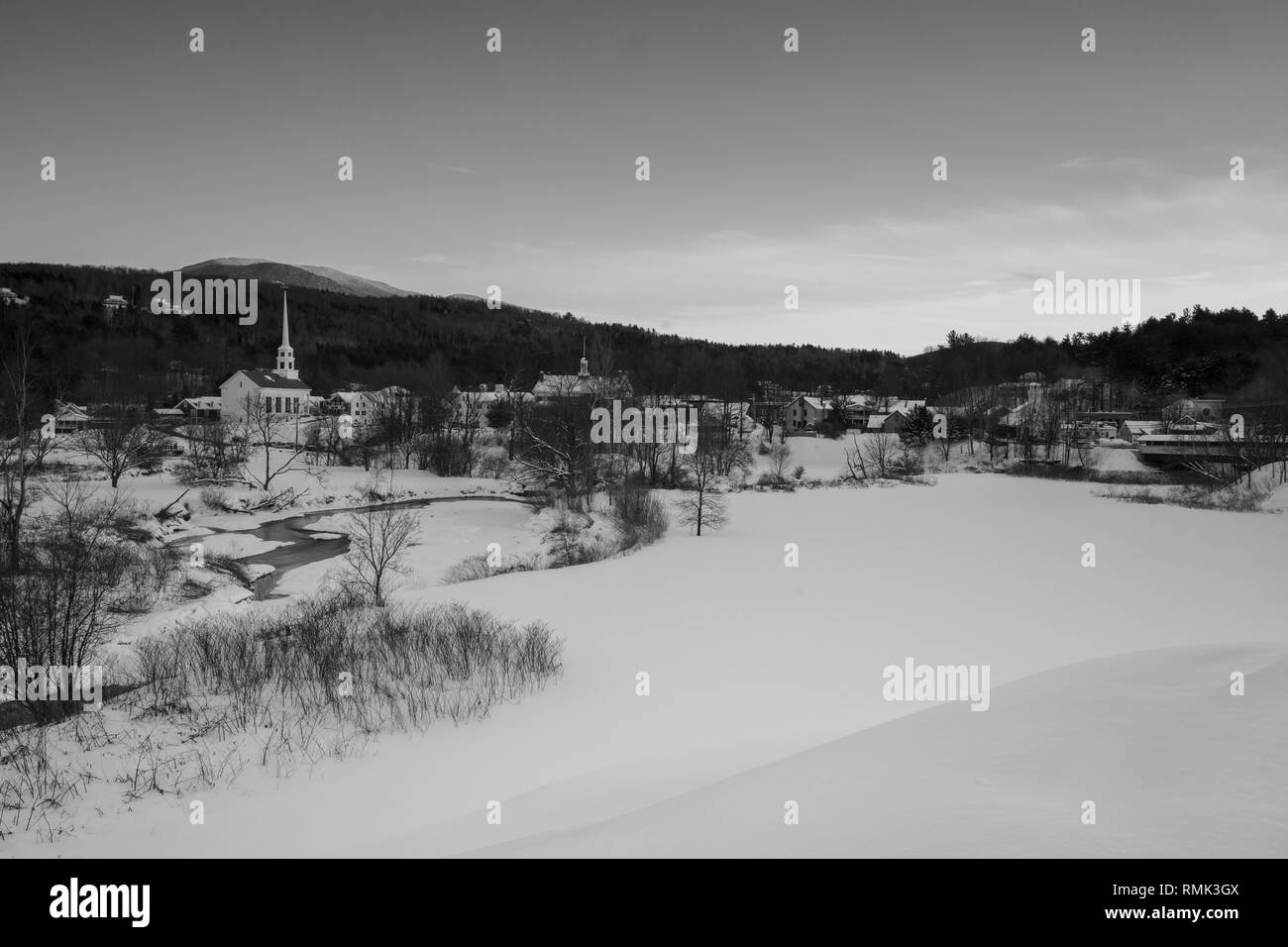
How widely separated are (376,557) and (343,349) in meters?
112

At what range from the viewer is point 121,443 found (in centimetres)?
4428

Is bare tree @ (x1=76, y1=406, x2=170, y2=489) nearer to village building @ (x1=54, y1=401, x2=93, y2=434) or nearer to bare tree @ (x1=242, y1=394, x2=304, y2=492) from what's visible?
village building @ (x1=54, y1=401, x2=93, y2=434)

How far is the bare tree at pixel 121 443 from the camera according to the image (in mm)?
43281

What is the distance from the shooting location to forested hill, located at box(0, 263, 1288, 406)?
7531cm

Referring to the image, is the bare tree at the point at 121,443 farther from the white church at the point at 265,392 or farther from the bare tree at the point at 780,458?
the bare tree at the point at 780,458

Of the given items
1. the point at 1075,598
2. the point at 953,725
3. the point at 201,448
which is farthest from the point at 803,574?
the point at 201,448

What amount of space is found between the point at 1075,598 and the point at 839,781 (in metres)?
16.5

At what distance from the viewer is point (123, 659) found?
15336mm

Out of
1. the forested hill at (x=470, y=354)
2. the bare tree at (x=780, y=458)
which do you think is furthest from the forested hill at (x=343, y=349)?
the bare tree at (x=780, y=458)

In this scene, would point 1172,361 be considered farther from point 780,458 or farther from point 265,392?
point 265,392

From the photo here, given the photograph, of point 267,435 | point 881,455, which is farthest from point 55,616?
point 881,455

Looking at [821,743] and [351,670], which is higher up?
[351,670]

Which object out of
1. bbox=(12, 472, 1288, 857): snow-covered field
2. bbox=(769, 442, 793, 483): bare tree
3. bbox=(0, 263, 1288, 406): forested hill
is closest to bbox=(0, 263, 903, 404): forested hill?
bbox=(0, 263, 1288, 406): forested hill

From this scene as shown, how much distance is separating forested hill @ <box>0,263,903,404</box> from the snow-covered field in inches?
1321
